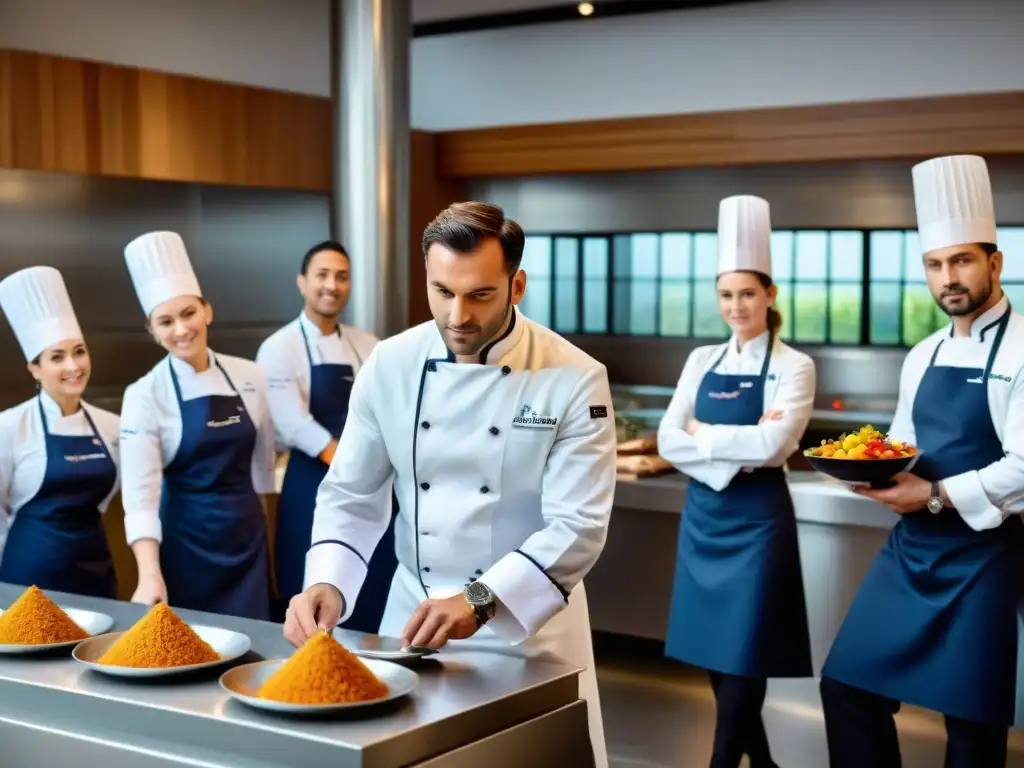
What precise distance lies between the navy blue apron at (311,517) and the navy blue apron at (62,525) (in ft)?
2.63

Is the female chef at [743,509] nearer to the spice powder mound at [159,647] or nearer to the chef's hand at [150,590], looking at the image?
the chef's hand at [150,590]

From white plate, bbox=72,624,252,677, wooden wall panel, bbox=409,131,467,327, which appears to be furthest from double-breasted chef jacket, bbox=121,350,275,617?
wooden wall panel, bbox=409,131,467,327

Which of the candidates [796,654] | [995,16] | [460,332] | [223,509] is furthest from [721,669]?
[995,16]

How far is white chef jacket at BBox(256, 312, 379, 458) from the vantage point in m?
4.24

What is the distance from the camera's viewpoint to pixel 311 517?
169 inches

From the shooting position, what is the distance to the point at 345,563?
2.27 m

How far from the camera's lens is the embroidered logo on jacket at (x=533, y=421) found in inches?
87.8

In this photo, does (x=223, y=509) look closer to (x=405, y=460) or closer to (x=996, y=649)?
(x=405, y=460)

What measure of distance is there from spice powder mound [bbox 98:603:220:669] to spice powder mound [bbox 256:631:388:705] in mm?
161

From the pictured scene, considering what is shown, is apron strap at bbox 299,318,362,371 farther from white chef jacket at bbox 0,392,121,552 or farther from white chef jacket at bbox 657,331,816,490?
white chef jacket at bbox 657,331,816,490

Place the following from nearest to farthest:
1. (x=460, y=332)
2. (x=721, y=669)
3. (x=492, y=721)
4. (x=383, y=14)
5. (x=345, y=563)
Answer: (x=492, y=721)
(x=460, y=332)
(x=345, y=563)
(x=721, y=669)
(x=383, y=14)

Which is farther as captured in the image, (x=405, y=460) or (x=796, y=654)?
(x=796, y=654)

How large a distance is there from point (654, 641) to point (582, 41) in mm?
2946

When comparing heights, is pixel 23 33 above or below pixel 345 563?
above
